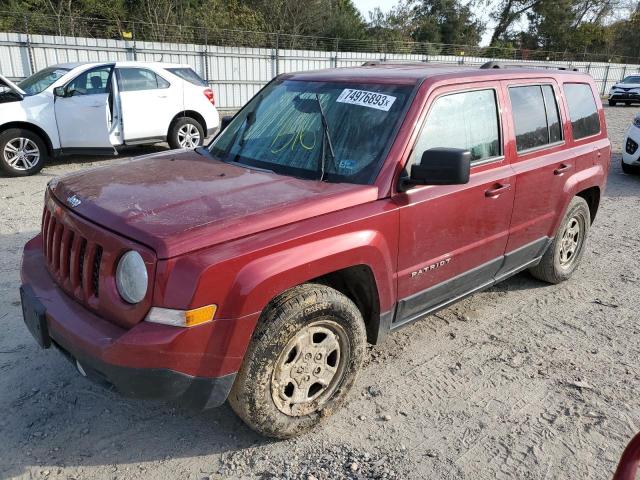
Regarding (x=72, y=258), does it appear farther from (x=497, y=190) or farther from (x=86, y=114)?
(x=86, y=114)

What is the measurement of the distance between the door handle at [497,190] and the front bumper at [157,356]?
195 centimetres

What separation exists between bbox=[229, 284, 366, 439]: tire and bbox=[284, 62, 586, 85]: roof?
4.88 feet

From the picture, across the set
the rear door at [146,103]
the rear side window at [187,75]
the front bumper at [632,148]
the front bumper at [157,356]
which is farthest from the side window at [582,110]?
the rear side window at [187,75]

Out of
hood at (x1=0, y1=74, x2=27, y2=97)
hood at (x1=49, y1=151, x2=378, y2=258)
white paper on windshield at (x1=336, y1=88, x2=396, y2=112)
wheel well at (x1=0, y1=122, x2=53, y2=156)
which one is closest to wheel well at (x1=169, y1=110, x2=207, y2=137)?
wheel well at (x1=0, y1=122, x2=53, y2=156)

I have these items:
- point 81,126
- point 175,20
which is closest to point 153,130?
point 81,126

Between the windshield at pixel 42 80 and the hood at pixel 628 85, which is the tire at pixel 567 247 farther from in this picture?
the hood at pixel 628 85

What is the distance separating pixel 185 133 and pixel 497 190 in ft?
24.9

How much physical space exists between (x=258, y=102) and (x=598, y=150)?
3.06m

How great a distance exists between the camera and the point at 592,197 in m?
5.14

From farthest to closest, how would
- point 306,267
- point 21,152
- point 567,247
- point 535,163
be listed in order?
point 21,152, point 567,247, point 535,163, point 306,267

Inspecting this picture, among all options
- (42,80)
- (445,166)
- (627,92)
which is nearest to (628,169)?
(445,166)

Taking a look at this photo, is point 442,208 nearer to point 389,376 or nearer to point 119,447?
point 389,376

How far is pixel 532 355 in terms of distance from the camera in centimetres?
377

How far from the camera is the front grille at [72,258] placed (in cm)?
256
